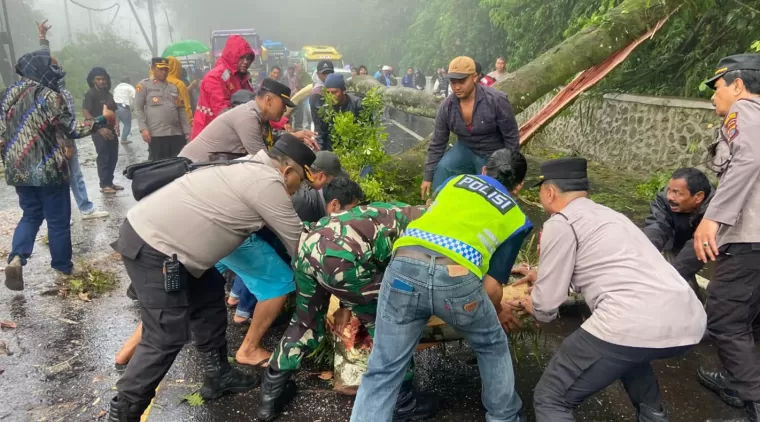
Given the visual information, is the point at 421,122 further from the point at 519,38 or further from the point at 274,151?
the point at 274,151

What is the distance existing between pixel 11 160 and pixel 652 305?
4718 mm

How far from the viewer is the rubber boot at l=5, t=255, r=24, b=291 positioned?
4352mm

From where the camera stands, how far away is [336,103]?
214 inches

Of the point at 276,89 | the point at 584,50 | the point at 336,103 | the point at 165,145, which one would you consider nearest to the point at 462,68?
the point at 276,89

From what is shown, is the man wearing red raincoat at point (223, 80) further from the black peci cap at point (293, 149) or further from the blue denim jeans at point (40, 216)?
the black peci cap at point (293, 149)

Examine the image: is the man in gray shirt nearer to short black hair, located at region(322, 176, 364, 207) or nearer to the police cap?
short black hair, located at region(322, 176, 364, 207)

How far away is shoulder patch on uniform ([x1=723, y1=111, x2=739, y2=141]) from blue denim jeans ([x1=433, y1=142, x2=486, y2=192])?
2.11 metres

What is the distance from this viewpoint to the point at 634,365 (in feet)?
7.36

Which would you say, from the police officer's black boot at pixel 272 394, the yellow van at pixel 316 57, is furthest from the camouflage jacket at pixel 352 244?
the yellow van at pixel 316 57

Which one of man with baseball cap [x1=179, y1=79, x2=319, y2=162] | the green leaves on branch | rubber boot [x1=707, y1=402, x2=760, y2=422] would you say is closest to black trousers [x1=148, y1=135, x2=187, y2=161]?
the green leaves on branch

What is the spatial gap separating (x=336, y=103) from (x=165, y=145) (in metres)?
2.65

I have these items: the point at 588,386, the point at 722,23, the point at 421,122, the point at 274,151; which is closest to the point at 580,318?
the point at 588,386

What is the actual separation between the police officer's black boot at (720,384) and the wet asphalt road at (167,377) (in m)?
0.05

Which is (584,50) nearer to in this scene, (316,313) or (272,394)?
(316,313)
